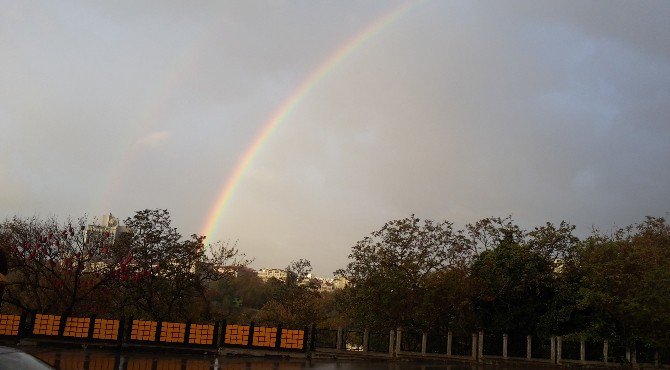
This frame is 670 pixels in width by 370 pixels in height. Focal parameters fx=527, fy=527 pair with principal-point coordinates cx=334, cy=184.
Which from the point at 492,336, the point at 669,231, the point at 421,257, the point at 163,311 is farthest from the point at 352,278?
the point at 669,231

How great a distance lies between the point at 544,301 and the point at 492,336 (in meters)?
4.57

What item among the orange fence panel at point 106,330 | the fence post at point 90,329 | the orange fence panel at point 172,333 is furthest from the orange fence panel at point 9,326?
the orange fence panel at point 172,333

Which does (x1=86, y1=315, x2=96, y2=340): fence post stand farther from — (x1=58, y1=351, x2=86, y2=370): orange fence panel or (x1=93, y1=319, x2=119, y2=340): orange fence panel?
(x1=58, y1=351, x2=86, y2=370): orange fence panel

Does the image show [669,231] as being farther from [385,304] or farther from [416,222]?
[385,304]

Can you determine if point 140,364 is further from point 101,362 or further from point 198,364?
point 198,364

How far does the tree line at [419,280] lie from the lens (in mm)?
32250

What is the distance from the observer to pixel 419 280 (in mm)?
33969

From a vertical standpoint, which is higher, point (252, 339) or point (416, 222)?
point (416, 222)

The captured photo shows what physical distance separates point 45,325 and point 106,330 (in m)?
2.58

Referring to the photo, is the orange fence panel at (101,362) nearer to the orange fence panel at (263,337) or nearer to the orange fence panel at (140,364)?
the orange fence panel at (140,364)

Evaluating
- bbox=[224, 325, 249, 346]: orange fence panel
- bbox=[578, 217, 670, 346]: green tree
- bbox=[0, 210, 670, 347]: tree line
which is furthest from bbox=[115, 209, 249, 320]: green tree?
bbox=[578, 217, 670, 346]: green tree

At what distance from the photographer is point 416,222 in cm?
3741

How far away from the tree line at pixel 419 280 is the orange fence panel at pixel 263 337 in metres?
9.25

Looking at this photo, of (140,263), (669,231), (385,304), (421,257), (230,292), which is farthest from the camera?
(230,292)
